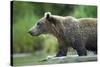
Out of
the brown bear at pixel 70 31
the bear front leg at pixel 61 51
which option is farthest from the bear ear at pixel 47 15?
the bear front leg at pixel 61 51

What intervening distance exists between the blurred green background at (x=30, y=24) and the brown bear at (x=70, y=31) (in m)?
0.05

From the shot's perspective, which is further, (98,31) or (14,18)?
(98,31)

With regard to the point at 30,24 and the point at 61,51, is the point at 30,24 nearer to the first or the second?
the point at 30,24

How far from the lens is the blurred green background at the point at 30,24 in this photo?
7.95 ft

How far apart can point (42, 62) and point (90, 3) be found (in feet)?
3.26

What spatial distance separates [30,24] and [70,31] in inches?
20.5

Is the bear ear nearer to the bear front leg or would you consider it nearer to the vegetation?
the vegetation

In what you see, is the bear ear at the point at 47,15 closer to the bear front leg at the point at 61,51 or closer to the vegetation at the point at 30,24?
the vegetation at the point at 30,24

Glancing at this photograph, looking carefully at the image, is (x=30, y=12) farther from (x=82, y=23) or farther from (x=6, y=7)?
(x=82, y=23)

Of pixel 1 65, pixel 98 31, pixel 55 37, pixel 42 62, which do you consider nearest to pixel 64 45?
pixel 55 37

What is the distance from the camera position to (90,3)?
112 inches

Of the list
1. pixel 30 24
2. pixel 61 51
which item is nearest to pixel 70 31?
pixel 61 51

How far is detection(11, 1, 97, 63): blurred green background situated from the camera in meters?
2.42

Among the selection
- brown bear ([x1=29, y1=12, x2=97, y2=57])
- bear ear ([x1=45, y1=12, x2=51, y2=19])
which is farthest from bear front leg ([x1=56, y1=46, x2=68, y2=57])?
bear ear ([x1=45, y1=12, x2=51, y2=19])
